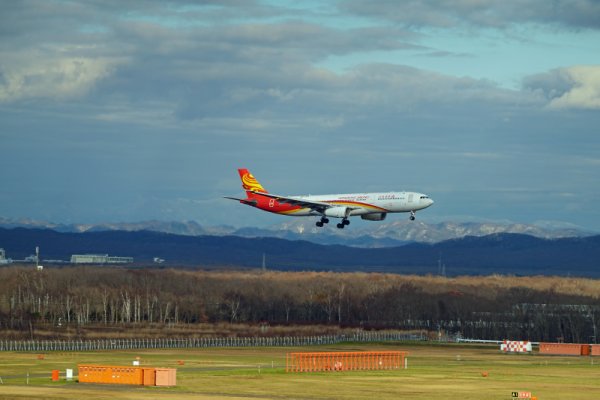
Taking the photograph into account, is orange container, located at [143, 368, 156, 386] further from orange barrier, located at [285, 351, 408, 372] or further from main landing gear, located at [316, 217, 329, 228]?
main landing gear, located at [316, 217, 329, 228]

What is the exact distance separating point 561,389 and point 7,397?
4064cm

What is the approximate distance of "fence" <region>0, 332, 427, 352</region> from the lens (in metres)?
146

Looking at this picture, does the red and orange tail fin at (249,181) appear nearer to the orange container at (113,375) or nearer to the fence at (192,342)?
the fence at (192,342)

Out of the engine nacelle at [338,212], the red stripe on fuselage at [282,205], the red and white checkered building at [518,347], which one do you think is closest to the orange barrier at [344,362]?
the red and white checkered building at [518,347]

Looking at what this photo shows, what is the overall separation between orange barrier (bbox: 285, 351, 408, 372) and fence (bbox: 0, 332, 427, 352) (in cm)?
4057

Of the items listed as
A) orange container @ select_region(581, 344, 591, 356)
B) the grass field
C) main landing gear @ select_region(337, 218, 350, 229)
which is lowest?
the grass field

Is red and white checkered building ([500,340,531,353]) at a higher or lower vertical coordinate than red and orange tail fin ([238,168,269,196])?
lower

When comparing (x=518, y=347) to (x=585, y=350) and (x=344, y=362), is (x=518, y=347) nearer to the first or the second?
(x=585, y=350)

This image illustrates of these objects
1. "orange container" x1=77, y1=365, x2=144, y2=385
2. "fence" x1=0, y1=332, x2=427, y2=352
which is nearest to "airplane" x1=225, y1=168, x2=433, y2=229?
"fence" x1=0, y1=332, x2=427, y2=352

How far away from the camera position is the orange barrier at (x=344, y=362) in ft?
353

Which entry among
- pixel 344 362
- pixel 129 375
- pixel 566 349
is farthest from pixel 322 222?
pixel 129 375

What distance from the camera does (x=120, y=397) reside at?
249ft

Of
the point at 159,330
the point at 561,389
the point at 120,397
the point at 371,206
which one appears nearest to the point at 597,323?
the point at 371,206

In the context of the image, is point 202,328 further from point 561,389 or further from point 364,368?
point 561,389
